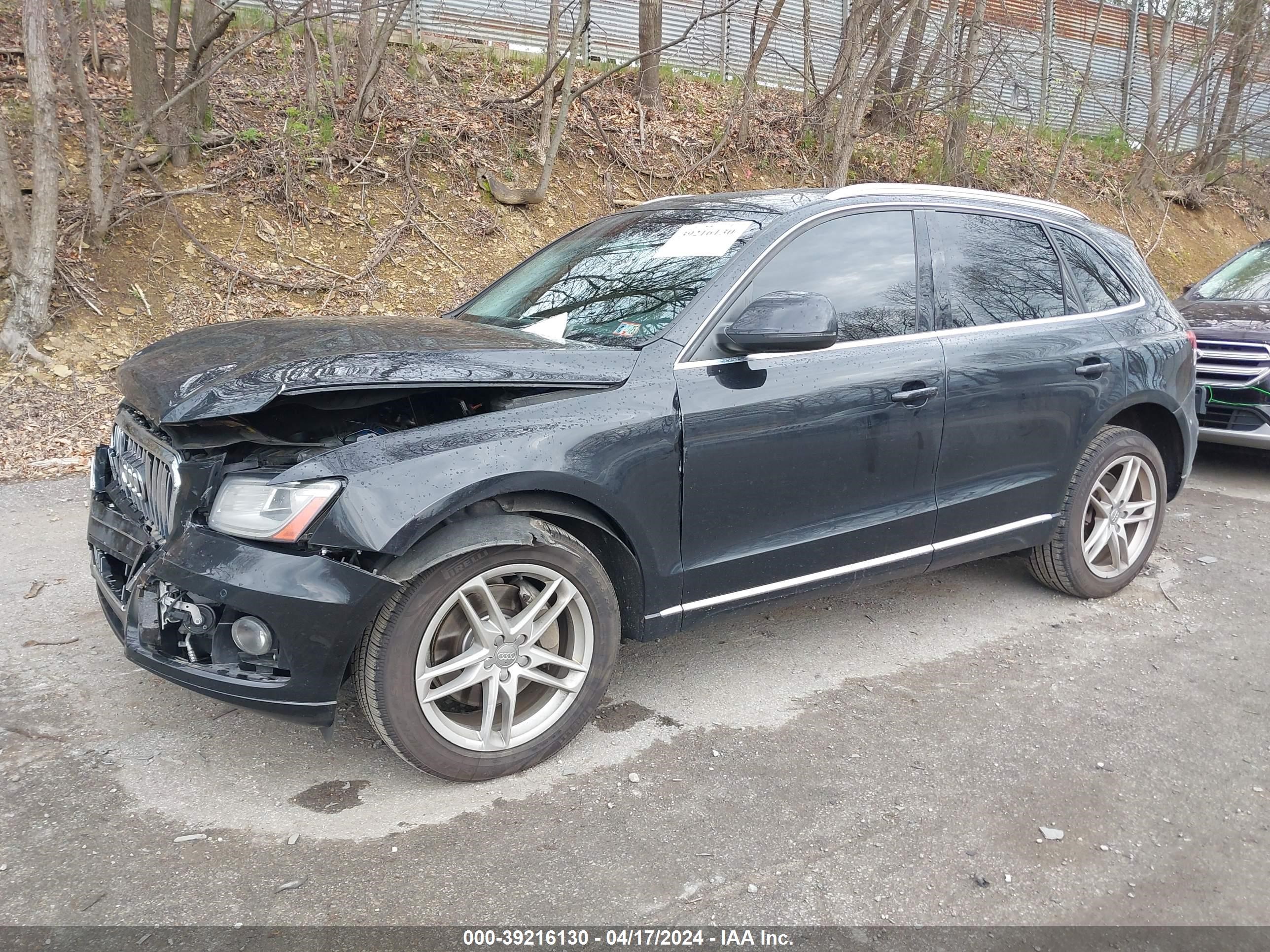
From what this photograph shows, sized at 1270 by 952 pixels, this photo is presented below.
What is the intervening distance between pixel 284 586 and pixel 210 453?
1.73 ft

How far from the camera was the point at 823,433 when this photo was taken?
335 cm

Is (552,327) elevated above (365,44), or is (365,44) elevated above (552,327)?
(365,44)

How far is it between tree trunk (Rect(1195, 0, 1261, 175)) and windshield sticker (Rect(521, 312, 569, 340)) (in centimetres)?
1509

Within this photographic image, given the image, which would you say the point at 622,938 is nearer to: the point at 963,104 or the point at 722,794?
the point at 722,794

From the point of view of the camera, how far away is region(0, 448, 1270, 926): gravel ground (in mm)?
2426

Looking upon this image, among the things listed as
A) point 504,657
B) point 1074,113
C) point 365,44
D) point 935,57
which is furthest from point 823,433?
point 1074,113

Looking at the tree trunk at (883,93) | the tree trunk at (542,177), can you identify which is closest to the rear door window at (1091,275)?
the tree trunk at (883,93)

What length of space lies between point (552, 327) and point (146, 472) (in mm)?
1460

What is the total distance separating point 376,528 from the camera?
8.35 feet

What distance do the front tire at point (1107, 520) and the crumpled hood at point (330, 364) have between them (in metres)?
2.42

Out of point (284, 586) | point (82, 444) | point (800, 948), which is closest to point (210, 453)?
point (284, 586)

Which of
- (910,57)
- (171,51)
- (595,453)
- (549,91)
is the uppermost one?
(910,57)

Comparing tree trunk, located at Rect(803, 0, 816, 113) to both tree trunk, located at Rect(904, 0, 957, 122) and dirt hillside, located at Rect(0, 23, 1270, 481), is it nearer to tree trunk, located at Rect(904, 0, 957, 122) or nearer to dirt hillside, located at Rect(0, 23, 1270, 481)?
dirt hillside, located at Rect(0, 23, 1270, 481)

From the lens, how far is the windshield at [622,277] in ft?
10.9
